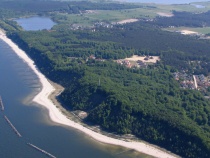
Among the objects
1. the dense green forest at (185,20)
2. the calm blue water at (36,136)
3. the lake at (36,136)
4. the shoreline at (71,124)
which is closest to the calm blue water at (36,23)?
the dense green forest at (185,20)

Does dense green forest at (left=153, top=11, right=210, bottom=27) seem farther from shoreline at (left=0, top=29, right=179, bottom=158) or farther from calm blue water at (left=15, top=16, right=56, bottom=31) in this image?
shoreline at (left=0, top=29, right=179, bottom=158)

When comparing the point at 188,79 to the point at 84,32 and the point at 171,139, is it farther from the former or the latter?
the point at 84,32

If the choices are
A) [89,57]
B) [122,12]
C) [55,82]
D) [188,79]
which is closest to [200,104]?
[188,79]

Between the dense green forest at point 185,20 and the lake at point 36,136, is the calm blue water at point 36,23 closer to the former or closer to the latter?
the dense green forest at point 185,20

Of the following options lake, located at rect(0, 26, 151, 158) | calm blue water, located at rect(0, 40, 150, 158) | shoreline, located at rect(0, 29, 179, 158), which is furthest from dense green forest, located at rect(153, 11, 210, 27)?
lake, located at rect(0, 26, 151, 158)

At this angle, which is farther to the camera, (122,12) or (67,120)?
(122,12)

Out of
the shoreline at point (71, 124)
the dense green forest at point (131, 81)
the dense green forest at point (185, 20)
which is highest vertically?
the dense green forest at point (131, 81)
